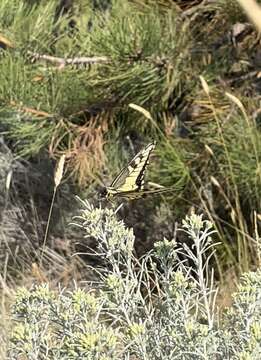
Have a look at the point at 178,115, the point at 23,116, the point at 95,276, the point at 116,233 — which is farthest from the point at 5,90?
the point at 116,233

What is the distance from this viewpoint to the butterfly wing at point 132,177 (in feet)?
4.32

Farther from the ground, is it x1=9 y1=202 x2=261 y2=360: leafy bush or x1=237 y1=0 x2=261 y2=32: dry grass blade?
x1=237 y1=0 x2=261 y2=32: dry grass blade

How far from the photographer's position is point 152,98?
2162 mm

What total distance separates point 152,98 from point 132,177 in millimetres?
858

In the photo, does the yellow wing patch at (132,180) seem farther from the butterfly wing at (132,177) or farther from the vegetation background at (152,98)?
the vegetation background at (152,98)

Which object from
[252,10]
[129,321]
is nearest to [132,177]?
[129,321]

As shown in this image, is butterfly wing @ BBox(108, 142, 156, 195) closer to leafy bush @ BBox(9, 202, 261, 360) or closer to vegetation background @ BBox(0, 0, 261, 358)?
leafy bush @ BBox(9, 202, 261, 360)

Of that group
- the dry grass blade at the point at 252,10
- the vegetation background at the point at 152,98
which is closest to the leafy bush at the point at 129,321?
the dry grass blade at the point at 252,10

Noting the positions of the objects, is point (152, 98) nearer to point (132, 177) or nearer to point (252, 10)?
point (132, 177)

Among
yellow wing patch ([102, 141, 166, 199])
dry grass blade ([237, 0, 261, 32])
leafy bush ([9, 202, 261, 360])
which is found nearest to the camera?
dry grass blade ([237, 0, 261, 32])

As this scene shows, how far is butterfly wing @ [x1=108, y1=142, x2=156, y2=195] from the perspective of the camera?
132 cm

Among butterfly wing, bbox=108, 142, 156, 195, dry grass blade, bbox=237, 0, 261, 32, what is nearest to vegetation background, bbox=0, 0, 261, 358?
butterfly wing, bbox=108, 142, 156, 195

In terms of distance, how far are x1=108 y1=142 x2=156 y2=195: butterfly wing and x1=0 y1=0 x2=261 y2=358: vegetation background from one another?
0.59 meters

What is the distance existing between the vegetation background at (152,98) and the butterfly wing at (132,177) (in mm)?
587
